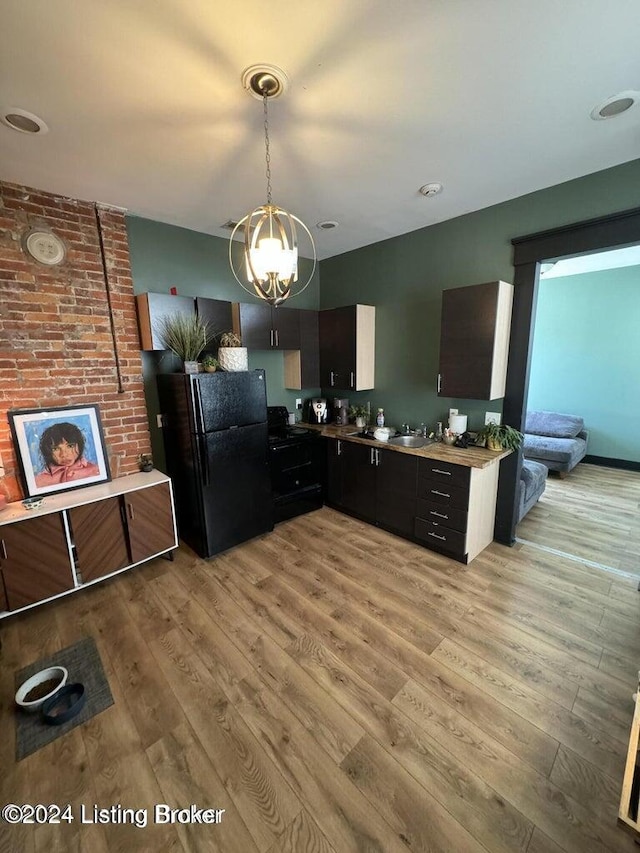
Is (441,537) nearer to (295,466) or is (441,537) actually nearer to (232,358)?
(295,466)

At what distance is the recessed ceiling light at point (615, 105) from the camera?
160 cm

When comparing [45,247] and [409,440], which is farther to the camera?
[409,440]

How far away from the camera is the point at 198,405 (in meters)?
2.63

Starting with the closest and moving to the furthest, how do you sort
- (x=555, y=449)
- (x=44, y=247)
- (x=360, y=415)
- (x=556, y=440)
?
(x=44, y=247), (x=360, y=415), (x=555, y=449), (x=556, y=440)

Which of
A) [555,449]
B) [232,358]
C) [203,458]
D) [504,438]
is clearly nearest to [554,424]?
[555,449]

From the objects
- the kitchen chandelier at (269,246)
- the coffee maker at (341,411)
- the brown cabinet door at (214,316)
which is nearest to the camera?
the kitchen chandelier at (269,246)

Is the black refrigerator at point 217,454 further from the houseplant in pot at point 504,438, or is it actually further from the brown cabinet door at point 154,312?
the houseplant in pot at point 504,438

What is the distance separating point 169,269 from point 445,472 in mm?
3035

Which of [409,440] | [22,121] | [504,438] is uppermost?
[22,121]

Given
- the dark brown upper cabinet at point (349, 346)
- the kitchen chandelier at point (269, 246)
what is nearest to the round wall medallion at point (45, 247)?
the kitchen chandelier at point (269, 246)

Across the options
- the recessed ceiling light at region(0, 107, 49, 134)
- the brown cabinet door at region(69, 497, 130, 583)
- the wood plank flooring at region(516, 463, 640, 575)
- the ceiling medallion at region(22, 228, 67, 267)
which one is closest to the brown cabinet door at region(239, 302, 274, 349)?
the ceiling medallion at region(22, 228, 67, 267)

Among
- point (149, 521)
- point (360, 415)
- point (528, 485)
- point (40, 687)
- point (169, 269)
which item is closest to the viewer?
point (40, 687)

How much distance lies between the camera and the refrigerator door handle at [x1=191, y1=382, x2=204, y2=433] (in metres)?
2.60

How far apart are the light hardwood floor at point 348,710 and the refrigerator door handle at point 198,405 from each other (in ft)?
3.94
